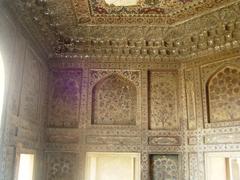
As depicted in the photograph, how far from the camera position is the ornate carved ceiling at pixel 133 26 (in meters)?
5.61

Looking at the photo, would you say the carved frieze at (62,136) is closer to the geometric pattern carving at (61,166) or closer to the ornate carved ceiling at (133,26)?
the geometric pattern carving at (61,166)

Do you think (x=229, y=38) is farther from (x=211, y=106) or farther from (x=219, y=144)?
(x=219, y=144)

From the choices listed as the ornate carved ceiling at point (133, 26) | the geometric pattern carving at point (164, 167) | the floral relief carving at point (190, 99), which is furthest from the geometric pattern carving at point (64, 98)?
the floral relief carving at point (190, 99)

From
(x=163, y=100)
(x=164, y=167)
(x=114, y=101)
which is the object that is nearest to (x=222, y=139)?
(x=164, y=167)

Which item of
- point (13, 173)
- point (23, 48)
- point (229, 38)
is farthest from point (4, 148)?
point (229, 38)

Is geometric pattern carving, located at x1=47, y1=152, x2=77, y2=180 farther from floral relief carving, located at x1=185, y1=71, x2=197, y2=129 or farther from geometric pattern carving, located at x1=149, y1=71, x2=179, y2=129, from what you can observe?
floral relief carving, located at x1=185, y1=71, x2=197, y2=129

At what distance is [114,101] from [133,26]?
169cm

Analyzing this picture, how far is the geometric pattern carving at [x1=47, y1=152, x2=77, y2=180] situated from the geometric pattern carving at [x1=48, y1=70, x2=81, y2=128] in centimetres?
65

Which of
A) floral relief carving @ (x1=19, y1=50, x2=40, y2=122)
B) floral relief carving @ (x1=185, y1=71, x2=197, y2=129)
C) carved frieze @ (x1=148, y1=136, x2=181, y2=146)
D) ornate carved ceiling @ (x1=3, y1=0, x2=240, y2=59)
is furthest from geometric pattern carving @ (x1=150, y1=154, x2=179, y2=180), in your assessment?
floral relief carving @ (x1=19, y1=50, x2=40, y2=122)

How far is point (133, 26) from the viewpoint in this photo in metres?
6.38

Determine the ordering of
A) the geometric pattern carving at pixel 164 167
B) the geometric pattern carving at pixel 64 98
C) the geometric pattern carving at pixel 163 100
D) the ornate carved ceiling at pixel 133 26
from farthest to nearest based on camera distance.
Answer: the geometric pattern carving at pixel 64 98, the geometric pattern carving at pixel 163 100, the geometric pattern carving at pixel 164 167, the ornate carved ceiling at pixel 133 26

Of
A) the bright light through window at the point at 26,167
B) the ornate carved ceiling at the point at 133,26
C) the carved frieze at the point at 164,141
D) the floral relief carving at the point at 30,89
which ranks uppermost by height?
the ornate carved ceiling at the point at 133,26

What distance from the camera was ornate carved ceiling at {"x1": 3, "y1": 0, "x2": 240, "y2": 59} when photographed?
18.4 ft

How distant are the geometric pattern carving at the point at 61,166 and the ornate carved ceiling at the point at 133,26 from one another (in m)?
2.24
